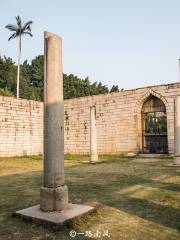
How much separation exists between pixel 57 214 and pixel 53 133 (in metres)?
1.10

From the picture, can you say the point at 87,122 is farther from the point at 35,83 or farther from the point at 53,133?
the point at 35,83

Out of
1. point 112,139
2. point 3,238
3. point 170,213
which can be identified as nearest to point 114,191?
point 170,213

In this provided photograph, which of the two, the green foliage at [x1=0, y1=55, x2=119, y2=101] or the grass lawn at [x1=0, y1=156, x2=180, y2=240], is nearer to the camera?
the grass lawn at [x1=0, y1=156, x2=180, y2=240]

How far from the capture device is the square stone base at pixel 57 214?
3588 millimetres

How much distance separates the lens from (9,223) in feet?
12.1

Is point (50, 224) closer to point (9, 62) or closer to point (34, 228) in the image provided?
point (34, 228)

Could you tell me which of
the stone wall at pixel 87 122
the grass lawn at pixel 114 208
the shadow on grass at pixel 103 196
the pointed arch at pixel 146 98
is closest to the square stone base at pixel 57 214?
the grass lawn at pixel 114 208

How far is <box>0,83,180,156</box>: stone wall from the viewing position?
15753 millimetres

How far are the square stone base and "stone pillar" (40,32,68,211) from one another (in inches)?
4.0

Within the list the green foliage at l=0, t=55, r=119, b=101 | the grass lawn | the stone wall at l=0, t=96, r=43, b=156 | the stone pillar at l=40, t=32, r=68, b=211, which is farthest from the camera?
the green foliage at l=0, t=55, r=119, b=101

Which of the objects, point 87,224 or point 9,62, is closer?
point 87,224

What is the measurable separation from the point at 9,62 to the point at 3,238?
1629 inches

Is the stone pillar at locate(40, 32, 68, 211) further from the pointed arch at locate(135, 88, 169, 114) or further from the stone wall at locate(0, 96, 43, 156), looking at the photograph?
the stone wall at locate(0, 96, 43, 156)

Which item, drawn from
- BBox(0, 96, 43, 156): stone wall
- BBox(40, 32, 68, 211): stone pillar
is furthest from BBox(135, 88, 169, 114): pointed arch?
BBox(40, 32, 68, 211): stone pillar
